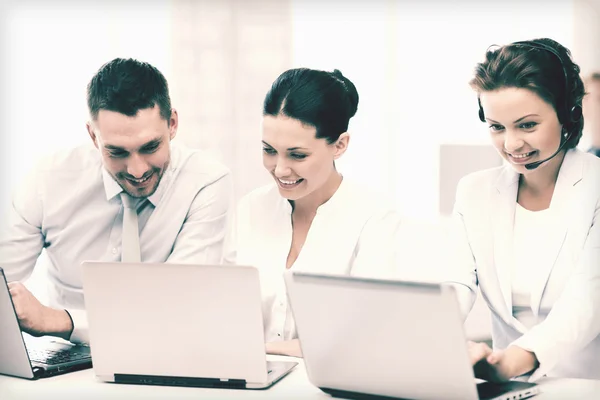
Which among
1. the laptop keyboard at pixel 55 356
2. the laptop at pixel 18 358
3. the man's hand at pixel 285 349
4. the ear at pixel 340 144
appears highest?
the ear at pixel 340 144

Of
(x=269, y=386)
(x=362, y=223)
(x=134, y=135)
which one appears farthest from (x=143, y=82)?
(x=269, y=386)

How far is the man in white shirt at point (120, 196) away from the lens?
2336mm

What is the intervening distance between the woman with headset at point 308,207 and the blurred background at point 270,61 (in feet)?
5.57

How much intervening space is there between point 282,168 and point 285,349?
51cm

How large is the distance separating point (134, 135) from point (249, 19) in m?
2.12

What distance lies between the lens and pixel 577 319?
1.81m

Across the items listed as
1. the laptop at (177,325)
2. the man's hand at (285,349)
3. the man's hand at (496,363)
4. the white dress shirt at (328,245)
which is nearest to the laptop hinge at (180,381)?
the laptop at (177,325)

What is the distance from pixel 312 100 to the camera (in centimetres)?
212

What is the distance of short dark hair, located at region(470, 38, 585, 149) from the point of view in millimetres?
1957

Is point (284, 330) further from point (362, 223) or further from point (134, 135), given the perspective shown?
point (134, 135)

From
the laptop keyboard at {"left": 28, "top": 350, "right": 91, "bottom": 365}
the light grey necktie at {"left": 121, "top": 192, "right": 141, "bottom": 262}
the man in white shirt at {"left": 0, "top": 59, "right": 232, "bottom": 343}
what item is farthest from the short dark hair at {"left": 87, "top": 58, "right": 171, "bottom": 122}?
the laptop keyboard at {"left": 28, "top": 350, "right": 91, "bottom": 365}

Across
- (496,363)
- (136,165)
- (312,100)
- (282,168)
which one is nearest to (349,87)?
(312,100)

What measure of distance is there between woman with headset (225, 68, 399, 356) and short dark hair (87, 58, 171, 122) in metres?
0.41

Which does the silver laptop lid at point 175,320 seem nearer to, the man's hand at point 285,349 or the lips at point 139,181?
the man's hand at point 285,349
